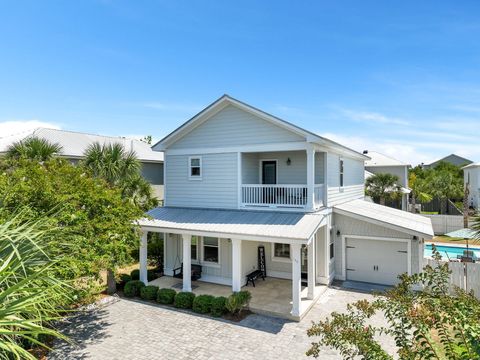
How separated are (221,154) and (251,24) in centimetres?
693

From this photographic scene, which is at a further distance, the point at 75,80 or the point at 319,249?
the point at 75,80

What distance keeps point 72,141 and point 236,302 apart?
74.8 feet

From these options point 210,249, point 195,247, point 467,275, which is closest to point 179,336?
point 210,249

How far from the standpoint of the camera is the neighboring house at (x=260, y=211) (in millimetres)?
13766

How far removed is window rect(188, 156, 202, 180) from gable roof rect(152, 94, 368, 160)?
4.99ft

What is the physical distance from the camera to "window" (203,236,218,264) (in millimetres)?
15750

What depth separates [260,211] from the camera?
579 inches

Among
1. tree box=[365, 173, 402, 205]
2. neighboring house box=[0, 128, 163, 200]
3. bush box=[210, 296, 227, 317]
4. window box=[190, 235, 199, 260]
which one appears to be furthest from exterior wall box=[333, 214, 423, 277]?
tree box=[365, 173, 402, 205]

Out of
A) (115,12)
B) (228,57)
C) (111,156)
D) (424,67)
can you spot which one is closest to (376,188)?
(424,67)

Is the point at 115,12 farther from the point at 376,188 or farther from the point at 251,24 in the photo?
the point at 376,188

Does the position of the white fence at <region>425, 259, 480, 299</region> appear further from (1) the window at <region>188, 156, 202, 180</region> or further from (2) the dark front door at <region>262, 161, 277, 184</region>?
(1) the window at <region>188, 156, 202, 180</region>

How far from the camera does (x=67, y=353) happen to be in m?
9.20

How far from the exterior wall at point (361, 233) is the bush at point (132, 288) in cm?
976

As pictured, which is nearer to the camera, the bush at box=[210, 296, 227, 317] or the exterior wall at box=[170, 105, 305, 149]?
the bush at box=[210, 296, 227, 317]
